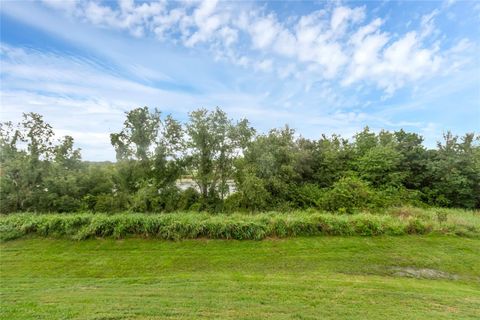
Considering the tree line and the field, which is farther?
the tree line

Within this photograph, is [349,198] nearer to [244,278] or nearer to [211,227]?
[211,227]

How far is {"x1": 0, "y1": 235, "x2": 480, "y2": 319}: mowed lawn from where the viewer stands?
316cm

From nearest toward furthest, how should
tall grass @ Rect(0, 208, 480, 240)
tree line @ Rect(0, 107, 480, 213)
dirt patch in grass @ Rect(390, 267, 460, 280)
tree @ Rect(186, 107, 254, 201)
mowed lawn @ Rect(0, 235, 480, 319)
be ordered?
mowed lawn @ Rect(0, 235, 480, 319)
dirt patch in grass @ Rect(390, 267, 460, 280)
tall grass @ Rect(0, 208, 480, 240)
tree line @ Rect(0, 107, 480, 213)
tree @ Rect(186, 107, 254, 201)

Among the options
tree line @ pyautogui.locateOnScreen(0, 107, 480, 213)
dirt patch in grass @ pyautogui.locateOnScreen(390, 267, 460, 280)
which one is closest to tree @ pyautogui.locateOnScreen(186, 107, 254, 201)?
tree line @ pyautogui.locateOnScreen(0, 107, 480, 213)

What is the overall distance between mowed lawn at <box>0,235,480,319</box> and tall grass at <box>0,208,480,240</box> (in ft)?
0.94

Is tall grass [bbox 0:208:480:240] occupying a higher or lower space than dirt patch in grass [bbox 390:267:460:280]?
higher

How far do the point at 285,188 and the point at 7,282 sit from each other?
11183mm

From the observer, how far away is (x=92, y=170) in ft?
37.6

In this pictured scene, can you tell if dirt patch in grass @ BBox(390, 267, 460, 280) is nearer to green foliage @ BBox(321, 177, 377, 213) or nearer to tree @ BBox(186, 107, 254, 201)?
green foliage @ BBox(321, 177, 377, 213)

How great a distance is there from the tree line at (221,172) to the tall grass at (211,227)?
3.58 m

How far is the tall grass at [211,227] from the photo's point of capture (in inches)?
261

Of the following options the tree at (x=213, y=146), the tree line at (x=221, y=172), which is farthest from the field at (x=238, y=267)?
the tree at (x=213, y=146)

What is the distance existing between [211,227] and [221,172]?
6.24m

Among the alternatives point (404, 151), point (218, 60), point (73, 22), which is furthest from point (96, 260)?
point (404, 151)
